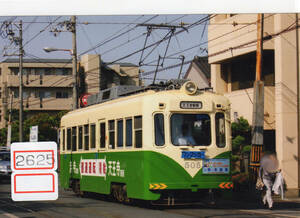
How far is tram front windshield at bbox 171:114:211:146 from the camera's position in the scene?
1430 cm

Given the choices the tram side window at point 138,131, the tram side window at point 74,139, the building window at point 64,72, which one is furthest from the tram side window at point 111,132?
the tram side window at point 74,139

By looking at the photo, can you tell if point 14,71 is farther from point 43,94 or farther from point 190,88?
point 190,88

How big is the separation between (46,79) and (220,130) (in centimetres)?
419

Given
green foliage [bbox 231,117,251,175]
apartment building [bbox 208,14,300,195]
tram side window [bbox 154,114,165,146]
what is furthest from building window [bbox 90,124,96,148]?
apartment building [bbox 208,14,300,195]

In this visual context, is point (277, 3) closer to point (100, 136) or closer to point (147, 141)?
point (147, 141)

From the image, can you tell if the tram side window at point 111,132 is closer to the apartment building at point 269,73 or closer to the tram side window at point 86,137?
the tram side window at point 86,137

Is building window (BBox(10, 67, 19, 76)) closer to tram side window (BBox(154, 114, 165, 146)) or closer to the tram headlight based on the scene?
tram side window (BBox(154, 114, 165, 146))

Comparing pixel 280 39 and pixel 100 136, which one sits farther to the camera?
pixel 280 39

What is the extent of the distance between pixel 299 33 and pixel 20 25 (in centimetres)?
→ 1054

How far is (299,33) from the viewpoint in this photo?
20.4 m

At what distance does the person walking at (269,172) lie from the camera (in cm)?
1477

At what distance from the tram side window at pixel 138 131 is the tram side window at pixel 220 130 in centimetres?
168

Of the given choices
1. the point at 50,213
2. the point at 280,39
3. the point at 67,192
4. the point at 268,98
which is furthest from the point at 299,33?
the point at 50,213

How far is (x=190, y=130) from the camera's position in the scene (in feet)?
47.2
